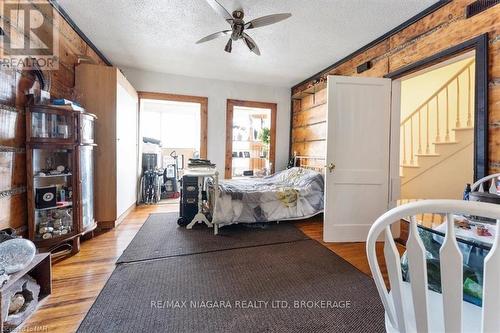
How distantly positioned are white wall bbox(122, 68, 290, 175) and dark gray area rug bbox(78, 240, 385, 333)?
9.93 feet

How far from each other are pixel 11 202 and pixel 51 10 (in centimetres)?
194

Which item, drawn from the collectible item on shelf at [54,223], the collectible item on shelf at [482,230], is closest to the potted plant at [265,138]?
the collectible item on shelf at [54,223]

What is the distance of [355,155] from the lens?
290 centimetres

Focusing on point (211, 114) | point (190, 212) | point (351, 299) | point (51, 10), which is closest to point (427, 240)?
point (351, 299)

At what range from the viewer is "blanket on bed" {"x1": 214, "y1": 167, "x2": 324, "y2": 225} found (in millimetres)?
3230

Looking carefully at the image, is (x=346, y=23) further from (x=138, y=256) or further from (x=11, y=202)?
(x=11, y=202)

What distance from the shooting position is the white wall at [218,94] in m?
4.63

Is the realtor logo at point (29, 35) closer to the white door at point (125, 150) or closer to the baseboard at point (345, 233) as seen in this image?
the white door at point (125, 150)

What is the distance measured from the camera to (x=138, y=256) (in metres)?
2.42

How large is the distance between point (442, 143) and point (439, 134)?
34 centimetres

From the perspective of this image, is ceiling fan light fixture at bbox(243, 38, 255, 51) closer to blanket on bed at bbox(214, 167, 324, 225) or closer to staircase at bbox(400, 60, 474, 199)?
blanket on bed at bbox(214, 167, 324, 225)

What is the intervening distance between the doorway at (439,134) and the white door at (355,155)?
3.68ft

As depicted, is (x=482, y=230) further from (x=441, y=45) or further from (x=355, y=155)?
(x=441, y=45)

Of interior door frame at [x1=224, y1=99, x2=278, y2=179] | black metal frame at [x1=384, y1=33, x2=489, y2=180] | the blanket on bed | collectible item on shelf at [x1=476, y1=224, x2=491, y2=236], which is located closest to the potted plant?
interior door frame at [x1=224, y1=99, x2=278, y2=179]
